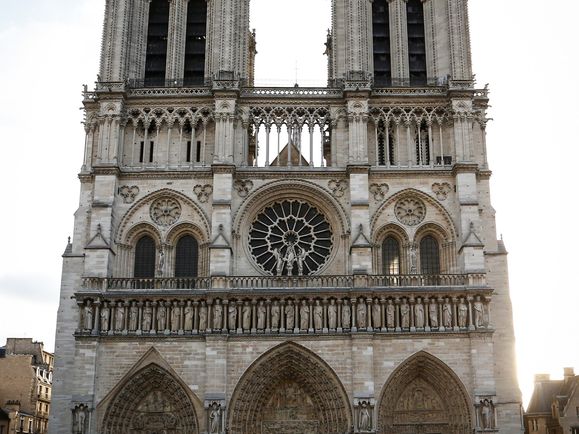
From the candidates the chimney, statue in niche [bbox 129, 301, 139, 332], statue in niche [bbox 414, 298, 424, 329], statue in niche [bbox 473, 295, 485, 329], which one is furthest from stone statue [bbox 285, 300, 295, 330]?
the chimney

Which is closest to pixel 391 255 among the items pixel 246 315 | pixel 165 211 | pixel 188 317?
pixel 246 315

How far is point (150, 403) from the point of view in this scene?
1203 inches

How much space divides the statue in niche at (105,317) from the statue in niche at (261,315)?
19.1 feet

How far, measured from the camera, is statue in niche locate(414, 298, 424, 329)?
30297 millimetres

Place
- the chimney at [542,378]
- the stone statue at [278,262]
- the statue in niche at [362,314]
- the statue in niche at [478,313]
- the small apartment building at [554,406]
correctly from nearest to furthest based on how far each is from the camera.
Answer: the statue in niche at [362,314] → the statue in niche at [478,313] → the stone statue at [278,262] → the small apartment building at [554,406] → the chimney at [542,378]

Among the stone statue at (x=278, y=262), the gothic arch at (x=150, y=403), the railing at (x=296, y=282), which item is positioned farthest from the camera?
the stone statue at (x=278, y=262)

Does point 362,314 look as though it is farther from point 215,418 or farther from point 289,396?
point 215,418

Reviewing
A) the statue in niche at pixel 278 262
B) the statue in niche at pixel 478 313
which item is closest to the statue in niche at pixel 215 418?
the statue in niche at pixel 278 262

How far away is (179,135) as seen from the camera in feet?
111

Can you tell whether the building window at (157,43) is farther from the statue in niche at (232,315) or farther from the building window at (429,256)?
Answer: the building window at (429,256)

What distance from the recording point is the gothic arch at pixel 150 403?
29.7 m

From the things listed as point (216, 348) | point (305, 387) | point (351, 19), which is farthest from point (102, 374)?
point (351, 19)

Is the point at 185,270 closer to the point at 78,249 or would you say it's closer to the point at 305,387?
the point at 78,249

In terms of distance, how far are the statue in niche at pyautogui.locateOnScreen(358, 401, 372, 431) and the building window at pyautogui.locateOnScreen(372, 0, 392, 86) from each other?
14.4m
